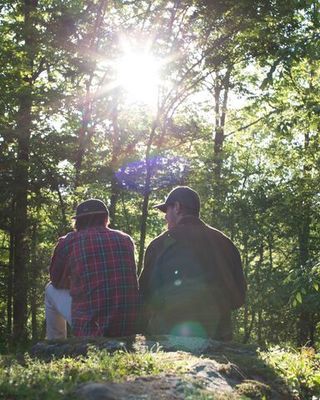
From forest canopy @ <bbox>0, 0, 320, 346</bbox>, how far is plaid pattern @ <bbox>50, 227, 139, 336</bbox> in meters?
5.65

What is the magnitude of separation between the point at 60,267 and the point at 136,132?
39.5ft

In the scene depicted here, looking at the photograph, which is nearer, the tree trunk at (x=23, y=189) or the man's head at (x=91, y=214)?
the man's head at (x=91, y=214)

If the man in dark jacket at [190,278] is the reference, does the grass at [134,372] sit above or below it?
below

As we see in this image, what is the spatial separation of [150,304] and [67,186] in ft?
31.3

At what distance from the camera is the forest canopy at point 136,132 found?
12.3 metres

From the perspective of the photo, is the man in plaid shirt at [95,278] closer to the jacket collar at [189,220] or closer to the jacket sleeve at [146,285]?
the jacket sleeve at [146,285]

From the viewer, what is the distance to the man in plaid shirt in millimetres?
5016

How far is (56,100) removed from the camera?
13.8m

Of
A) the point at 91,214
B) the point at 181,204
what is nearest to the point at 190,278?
the point at 181,204

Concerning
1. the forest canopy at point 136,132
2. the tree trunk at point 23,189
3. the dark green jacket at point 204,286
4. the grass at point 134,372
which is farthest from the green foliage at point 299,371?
the tree trunk at point 23,189

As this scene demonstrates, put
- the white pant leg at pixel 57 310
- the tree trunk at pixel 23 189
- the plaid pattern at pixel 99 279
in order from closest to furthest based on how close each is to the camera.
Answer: the plaid pattern at pixel 99 279
the white pant leg at pixel 57 310
the tree trunk at pixel 23 189

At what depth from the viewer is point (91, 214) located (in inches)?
211

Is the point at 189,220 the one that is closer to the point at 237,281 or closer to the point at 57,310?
the point at 237,281

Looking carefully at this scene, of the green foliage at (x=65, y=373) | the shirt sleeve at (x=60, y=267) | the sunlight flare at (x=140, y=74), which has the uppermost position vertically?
the sunlight flare at (x=140, y=74)
